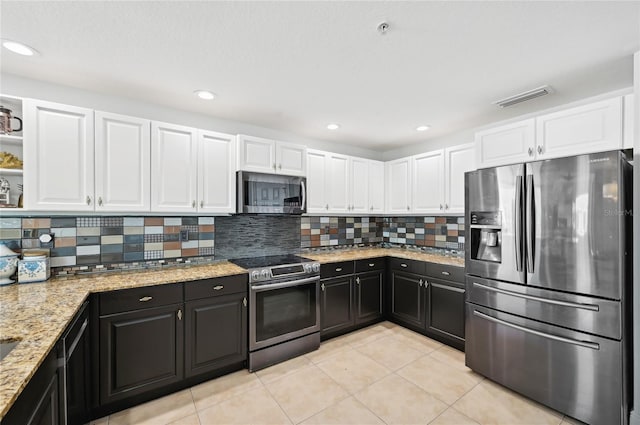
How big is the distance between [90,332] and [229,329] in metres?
0.96

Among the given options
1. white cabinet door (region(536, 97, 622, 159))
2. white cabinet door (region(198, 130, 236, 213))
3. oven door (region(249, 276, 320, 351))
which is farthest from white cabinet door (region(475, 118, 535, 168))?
white cabinet door (region(198, 130, 236, 213))

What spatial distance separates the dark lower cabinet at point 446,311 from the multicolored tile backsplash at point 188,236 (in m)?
0.74

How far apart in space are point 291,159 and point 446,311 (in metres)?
2.34

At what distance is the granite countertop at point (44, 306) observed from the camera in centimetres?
97

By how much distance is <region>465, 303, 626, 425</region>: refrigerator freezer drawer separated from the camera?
5.82 feet

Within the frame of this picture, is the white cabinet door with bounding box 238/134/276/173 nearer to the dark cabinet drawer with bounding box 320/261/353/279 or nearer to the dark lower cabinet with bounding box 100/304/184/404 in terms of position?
the dark cabinet drawer with bounding box 320/261/353/279

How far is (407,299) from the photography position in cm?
338

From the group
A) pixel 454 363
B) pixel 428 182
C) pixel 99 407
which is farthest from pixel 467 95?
pixel 99 407

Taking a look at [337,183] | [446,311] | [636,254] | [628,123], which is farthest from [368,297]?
[628,123]

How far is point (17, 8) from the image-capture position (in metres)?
1.38

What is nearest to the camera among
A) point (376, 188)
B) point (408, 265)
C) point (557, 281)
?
point (557, 281)

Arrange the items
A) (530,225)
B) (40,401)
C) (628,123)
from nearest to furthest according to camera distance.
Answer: (40,401), (628,123), (530,225)

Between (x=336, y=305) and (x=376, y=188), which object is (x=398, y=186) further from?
(x=336, y=305)

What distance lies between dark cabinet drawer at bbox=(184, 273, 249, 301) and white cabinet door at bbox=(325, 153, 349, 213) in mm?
1481
